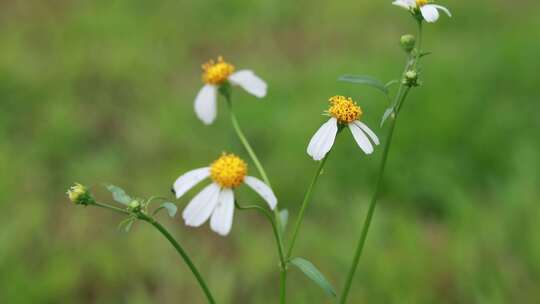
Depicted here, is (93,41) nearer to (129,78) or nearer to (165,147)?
(129,78)

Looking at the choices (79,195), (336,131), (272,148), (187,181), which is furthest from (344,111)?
(272,148)

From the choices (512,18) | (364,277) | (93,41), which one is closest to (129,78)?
(93,41)

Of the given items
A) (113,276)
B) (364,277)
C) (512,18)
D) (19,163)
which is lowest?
(113,276)

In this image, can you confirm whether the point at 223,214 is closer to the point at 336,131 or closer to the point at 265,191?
the point at 265,191

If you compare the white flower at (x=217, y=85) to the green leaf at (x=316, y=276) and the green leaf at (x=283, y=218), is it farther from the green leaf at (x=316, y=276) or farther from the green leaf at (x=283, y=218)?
the green leaf at (x=316, y=276)

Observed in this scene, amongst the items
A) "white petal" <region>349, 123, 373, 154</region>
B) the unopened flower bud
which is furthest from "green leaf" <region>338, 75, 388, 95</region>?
the unopened flower bud

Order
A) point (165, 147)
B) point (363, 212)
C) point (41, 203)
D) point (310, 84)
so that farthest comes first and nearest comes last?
point (310, 84), point (165, 147), point (41, 203), point (363, 212)

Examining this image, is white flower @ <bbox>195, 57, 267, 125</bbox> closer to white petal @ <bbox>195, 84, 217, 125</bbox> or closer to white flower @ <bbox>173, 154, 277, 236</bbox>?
white petal @ <bbox>195, 84, 217, 125</bbox>
